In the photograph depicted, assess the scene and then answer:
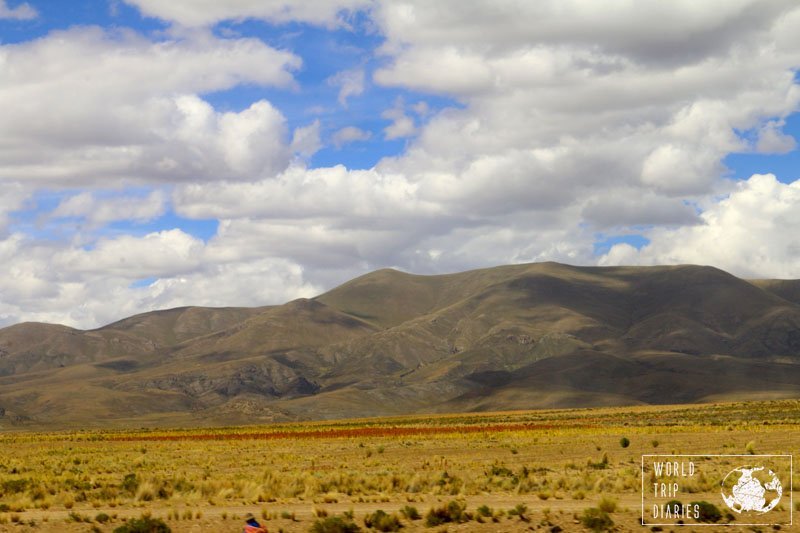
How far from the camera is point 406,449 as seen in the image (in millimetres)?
60125

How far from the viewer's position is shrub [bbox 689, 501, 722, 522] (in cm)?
2452

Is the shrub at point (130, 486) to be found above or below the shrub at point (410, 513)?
below

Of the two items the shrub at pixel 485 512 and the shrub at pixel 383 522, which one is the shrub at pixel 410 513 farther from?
the shrub at pixel 485 512

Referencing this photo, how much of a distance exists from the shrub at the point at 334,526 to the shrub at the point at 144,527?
155 inches

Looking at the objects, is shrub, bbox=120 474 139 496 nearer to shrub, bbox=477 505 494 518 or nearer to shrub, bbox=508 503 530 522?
shrub, bbox=477 505 494 518

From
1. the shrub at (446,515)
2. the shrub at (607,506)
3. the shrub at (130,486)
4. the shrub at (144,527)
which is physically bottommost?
the shrub at (130,486)

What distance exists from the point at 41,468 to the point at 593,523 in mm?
36001

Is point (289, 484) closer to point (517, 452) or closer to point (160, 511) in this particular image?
point (160, 511)

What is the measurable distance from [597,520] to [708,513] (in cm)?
341

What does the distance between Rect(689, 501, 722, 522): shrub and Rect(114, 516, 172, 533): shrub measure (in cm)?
1438

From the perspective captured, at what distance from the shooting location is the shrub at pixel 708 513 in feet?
80.4

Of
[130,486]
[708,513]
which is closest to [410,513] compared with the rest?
[708,513]

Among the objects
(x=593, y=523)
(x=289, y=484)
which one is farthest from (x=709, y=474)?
(x=289, y=484)

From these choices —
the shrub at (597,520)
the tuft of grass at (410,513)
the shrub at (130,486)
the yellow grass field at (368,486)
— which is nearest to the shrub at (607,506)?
the yellow grass field at (368,486)
